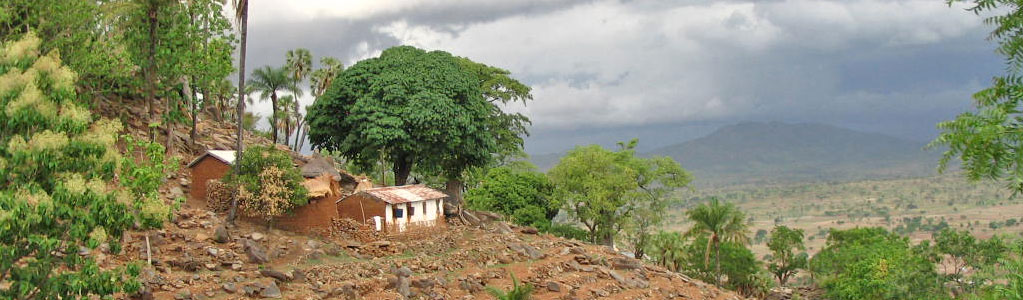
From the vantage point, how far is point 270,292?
968 inches

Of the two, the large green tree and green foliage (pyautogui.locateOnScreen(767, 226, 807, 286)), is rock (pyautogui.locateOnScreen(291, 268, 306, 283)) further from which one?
green foliage (pyautogui.locateOnScreen(767, 226, 807, 286))

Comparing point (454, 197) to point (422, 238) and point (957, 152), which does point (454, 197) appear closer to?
point (422, 238)

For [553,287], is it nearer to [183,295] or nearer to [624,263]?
[624,263]

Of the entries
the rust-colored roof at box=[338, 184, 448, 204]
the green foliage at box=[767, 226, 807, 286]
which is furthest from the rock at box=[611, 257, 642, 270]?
the green foliage at box=[767, 226, 807, 286]

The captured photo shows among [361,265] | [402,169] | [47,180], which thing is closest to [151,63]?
[361,265]

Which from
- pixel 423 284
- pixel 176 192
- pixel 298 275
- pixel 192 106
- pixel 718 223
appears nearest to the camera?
pixel 298 275

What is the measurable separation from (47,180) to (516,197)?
135 ft

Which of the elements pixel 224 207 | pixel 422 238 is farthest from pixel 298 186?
pixel 422 238

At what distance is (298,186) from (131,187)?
9636mm

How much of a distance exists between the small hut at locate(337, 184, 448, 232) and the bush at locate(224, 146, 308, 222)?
2888mm

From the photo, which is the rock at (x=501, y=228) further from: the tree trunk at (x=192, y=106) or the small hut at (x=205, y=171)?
the tree trunk at (x=192, y=106)

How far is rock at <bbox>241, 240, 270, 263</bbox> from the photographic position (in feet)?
89.8

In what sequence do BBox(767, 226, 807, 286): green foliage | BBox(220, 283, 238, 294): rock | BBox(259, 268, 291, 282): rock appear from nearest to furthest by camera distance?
BBox(220, 283, 238, 294): rock, BBox(259, 268, 291, 282): rock, BBox(767, 226, 807, 286): green foliage

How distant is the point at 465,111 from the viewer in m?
41.5
